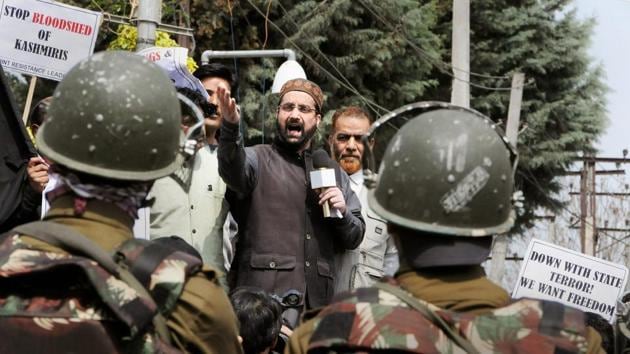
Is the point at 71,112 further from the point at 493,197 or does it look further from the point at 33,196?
the point at 33,196

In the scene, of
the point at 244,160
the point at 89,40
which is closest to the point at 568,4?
the point at 89,40

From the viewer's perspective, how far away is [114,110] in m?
3.37

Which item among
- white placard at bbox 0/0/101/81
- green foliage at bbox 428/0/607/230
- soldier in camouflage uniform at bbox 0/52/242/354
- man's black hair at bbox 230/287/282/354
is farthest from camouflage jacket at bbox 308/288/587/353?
green foliage at bbox 428/0/607/230

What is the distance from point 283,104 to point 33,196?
1516 mm

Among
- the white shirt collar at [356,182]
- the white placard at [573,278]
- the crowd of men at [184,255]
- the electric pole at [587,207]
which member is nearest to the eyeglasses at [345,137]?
the white shirt collar at [356,182]

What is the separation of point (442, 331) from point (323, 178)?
315 cm

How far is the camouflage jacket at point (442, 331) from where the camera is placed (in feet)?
10.6

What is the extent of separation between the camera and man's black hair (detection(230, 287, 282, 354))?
18.0 feet

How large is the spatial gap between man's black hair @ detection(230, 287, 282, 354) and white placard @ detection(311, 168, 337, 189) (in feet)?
3.13

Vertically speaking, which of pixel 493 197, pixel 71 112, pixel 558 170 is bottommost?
pixel 558 170

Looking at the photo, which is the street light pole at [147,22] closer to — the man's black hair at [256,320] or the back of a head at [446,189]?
the man's black hair at [256,320]

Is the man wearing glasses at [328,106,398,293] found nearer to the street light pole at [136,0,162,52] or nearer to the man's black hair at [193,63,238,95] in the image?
the man's black hair at [193,63,238,95]

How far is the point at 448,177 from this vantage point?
333 centimetres

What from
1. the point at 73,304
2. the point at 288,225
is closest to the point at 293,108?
the point at 288,225
